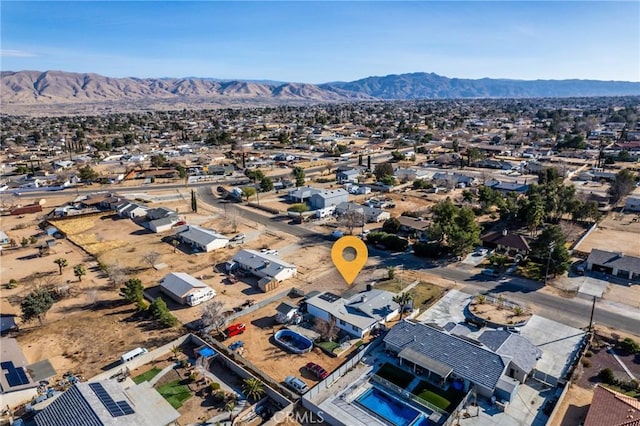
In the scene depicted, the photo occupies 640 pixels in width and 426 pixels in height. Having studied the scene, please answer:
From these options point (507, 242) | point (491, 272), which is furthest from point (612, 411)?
point (507, 242)

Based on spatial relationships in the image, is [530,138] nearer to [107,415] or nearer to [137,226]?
[137,226]

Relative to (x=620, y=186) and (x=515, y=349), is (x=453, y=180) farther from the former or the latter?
(x=515, y=349)

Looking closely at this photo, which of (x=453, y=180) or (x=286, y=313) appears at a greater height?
(x=453, y=180)

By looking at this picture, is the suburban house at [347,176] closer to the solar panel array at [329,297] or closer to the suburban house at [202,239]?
the suburban house at [202,239]

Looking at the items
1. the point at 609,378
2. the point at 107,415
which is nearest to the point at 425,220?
the point at 609,378

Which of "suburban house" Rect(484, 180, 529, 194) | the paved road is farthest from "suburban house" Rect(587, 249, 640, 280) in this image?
"suburban house" Rect(484, 180, 529, 194)
